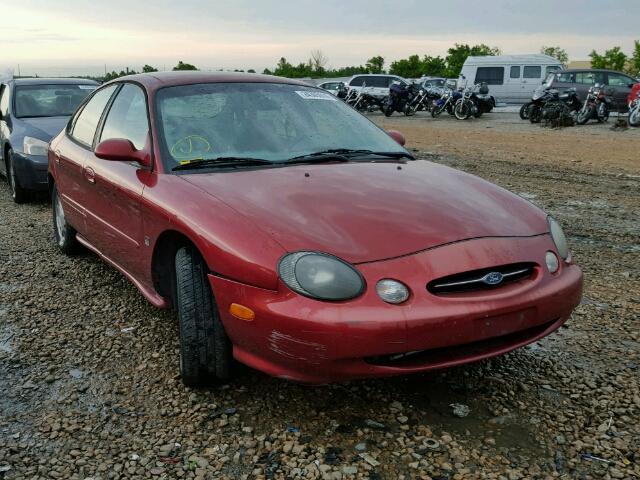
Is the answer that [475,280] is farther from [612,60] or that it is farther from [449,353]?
[612,60]

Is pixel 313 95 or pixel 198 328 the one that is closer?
pixel 198 328

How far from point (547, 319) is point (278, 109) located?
1.90m

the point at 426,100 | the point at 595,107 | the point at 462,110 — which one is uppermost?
the point at 595,107

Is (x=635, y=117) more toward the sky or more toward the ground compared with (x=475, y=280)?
more toward the ground

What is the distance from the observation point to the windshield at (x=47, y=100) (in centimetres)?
819

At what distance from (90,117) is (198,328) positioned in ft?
8.07

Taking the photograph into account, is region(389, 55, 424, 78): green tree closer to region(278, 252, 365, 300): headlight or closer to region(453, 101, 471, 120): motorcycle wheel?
region(453, 101, 471, 120): motorcycle wheel

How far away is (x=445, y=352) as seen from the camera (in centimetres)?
248

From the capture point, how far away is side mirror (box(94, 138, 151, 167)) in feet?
11.0

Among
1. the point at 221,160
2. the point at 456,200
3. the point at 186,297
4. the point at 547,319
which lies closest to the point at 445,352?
the point at 547,319

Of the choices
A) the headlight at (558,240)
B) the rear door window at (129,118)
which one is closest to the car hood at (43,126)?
the rear door window at (129,118)

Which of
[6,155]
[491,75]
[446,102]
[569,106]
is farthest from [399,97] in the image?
[6,155]

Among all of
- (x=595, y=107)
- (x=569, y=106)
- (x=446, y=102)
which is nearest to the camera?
(x=595, y=107)

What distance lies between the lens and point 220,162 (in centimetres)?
323
